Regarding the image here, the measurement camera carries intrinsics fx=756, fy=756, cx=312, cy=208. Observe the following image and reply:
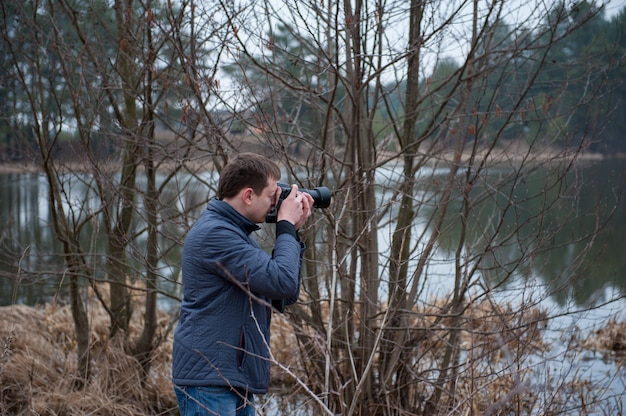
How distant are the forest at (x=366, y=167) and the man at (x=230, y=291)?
0.73 m

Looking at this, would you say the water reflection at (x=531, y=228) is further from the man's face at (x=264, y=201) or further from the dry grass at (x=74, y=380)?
the man's face at (x=264, y=201)

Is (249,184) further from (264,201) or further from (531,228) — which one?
(531,228)

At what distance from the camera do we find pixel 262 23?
3.74m

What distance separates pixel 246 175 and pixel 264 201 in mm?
102

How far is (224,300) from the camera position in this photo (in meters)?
2.28

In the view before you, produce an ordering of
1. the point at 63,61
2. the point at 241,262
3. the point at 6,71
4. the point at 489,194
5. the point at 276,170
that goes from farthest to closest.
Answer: the point at 6,71, the point at 63,61, the point at 489,194, the point at 276,170, the point at 241,262

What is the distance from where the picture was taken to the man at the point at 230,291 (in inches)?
88.2

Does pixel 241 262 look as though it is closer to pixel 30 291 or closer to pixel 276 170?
pixel 276 170

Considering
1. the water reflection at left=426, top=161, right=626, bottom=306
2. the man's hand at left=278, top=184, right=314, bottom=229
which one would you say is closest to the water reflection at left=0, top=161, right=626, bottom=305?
the water reflection at left=426, top=161, right=626, bottom=306

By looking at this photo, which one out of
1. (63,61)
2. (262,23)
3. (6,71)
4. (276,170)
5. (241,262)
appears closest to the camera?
(241,262)

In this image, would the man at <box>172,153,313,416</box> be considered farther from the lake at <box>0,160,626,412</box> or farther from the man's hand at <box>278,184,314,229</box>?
the lake at <box>0,160,626,412</box>

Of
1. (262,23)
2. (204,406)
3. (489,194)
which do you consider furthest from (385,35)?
(204,406)

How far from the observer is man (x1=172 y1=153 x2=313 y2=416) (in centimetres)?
224

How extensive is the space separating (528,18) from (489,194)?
36.5 inches
